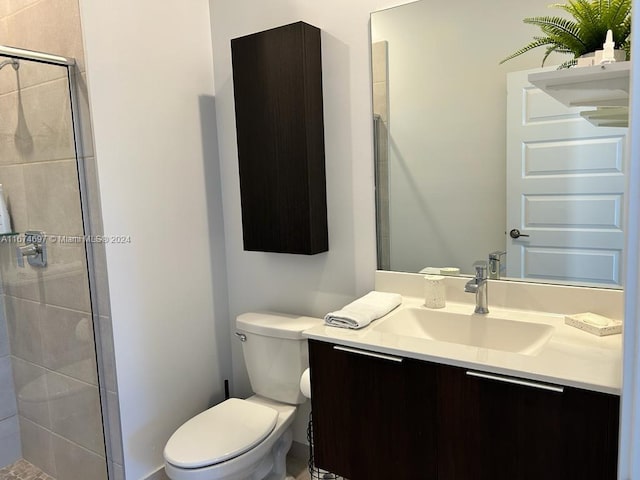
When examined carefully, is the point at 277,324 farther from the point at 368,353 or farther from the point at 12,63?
the point at 12,63

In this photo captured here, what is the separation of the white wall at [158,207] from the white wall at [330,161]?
100 millimetres

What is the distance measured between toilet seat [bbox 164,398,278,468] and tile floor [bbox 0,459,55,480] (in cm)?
100

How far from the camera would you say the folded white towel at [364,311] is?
1.59 m

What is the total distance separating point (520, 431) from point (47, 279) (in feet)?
6.48

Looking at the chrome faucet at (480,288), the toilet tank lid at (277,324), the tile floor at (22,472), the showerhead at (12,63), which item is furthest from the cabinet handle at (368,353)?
the tile floor at (22,472)

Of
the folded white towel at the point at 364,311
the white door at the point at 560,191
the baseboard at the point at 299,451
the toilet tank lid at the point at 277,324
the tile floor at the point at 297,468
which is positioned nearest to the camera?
the white door at the point at 560,191

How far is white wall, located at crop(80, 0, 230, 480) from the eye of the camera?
77.7 inches

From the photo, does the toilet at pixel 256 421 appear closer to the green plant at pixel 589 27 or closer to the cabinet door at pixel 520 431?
the cabinet door at pixel 520 431

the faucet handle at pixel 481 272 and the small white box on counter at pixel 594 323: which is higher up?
the faucet handle at pixel 481 272

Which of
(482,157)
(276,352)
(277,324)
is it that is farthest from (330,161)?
(276,352)

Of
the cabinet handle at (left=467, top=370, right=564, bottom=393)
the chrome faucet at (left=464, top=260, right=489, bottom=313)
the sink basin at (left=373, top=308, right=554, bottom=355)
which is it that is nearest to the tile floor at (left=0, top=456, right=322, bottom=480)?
the sink basin at (left=373, top=308, right=554, bottom=355)

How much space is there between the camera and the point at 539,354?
1299 millimetres

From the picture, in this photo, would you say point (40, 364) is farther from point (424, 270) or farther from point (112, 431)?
point (424, 270)

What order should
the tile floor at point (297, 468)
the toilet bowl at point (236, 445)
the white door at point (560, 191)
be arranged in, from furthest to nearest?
1. the tile floor at point (297, 468)
2. the toilet bowl at point (236, 445)
3. the white door at point (560, 191)
